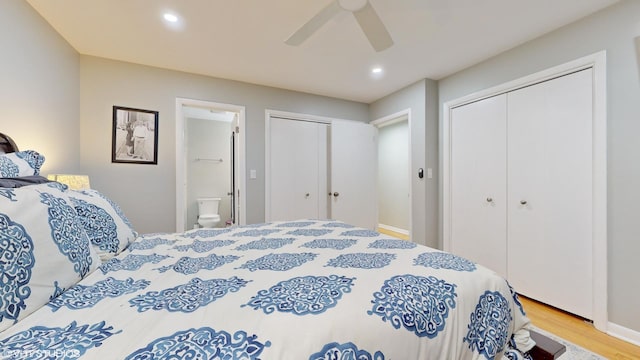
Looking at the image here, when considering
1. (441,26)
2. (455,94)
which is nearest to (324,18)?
(441,26)

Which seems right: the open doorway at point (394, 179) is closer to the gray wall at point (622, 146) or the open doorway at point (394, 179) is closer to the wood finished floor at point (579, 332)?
the wood finished floor at point (579, 332)

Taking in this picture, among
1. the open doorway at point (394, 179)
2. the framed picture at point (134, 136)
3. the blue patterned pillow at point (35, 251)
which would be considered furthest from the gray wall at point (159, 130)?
the open doorway at point (394, 179)

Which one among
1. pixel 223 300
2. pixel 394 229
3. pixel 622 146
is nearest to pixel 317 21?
pixel 223 300

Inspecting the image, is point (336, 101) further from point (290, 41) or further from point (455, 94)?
point (290, 41)

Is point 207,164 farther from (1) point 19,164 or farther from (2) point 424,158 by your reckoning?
(2) point 424,158

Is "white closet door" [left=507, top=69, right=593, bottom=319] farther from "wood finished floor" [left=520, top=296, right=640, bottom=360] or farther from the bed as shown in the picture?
the bed

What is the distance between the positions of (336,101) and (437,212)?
218 cm

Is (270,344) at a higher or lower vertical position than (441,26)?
lower

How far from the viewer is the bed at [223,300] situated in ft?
2.06

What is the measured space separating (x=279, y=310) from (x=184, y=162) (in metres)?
2.87

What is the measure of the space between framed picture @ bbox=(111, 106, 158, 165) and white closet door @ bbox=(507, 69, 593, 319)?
378 cm

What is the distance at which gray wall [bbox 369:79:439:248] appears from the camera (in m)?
3.28

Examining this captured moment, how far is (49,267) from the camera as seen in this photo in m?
0.78

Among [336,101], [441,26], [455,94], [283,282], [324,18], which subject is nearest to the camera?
[283,282]
